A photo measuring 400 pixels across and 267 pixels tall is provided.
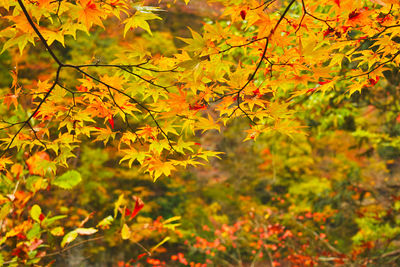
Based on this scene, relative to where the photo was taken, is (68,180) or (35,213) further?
(68,180)

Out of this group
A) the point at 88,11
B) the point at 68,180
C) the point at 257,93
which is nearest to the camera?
the point at 88,11

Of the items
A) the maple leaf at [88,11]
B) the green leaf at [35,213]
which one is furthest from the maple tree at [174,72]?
the green leaf at [35,213]

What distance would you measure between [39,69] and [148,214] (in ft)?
13.9

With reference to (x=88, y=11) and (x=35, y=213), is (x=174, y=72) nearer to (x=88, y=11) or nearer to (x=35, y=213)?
(x=88, y=11)

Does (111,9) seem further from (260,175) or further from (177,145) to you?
(260,175)

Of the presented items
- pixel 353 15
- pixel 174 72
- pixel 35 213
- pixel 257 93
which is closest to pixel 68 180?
pixel 35 213

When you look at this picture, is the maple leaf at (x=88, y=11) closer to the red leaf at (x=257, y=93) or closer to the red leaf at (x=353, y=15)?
the red leaf at (x=257, y=93)

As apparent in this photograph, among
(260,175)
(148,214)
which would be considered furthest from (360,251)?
(148,214)

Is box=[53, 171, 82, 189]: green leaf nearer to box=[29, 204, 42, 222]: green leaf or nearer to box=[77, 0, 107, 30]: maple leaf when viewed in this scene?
box=[29, 204, 42, 222]: green leaf

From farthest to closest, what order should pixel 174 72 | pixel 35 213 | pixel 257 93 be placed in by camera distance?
pixel 35 213
pixel 257 93
pixel 174 72

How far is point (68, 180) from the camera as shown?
1.94 m

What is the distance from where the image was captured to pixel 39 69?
5637 millimetres

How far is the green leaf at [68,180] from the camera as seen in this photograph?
6.27ft

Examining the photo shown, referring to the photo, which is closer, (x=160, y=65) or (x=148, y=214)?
(x=160, y=65)
